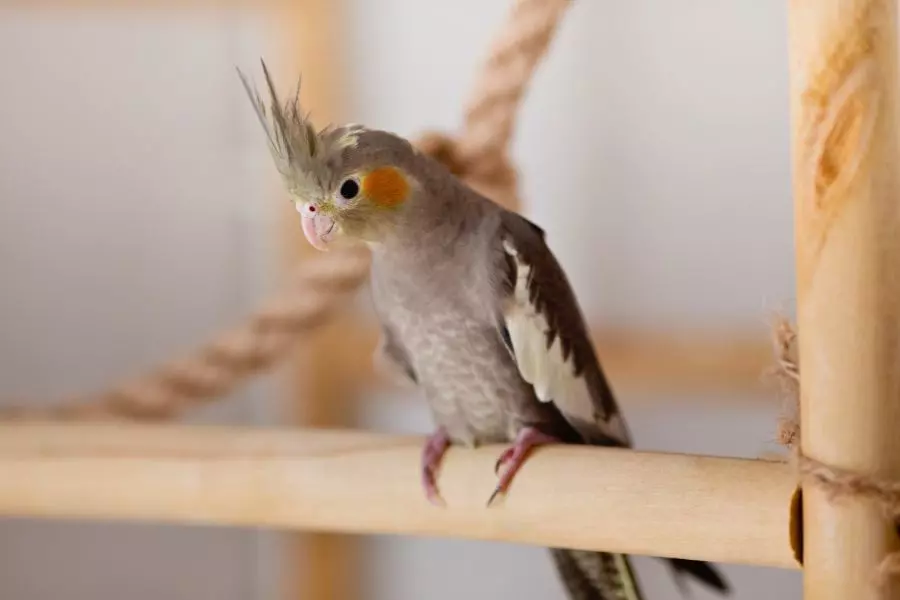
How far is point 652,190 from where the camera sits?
0.86 metres

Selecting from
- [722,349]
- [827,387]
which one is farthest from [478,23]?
[827,387]

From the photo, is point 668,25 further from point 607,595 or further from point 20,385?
point 20,385

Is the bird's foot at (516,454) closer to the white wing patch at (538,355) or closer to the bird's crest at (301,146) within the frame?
the white wing patch at (538,355)

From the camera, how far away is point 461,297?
1.81 ft

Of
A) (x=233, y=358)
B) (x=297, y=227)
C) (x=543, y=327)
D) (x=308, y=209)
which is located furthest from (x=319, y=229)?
(x=297, y=227)

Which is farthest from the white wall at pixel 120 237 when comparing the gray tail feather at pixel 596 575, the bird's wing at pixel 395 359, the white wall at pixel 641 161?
the gray tail feather at pixel 596 575

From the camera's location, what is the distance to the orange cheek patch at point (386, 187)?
49 cm

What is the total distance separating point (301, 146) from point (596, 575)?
36 centimetres

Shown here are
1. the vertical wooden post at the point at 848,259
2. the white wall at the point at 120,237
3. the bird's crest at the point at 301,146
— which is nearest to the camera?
the vertical wooden post at the point at 848,259

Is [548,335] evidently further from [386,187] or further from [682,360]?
[682,360]

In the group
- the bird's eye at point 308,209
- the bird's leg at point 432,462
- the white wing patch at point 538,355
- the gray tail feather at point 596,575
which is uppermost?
the bird's eye at point 308,209

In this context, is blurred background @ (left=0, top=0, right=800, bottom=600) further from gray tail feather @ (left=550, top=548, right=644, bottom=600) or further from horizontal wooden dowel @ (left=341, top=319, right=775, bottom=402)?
gray tail feather @ (left=550, top=548, right=644, bottom=600)

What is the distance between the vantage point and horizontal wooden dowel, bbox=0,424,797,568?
0.43m

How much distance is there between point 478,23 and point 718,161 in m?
0.27
